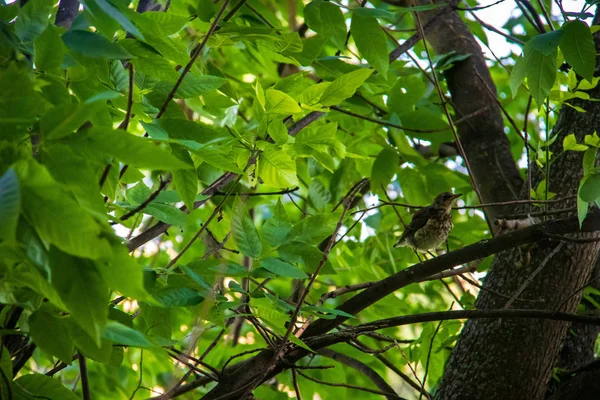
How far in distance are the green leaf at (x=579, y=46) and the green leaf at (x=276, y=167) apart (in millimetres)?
810

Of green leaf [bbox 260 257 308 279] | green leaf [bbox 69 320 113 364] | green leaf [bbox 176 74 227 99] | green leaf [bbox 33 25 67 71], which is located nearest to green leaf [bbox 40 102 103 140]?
green leaf [bbox 33 25 67 71]

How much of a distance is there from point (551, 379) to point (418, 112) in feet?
4.04

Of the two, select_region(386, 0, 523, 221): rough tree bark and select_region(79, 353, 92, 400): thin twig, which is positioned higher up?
select_region(386, 0, 523, 221): rough tree bark

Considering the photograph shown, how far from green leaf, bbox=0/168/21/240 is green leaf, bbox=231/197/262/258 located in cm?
92

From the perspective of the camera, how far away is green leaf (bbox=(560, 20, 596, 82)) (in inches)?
69.2

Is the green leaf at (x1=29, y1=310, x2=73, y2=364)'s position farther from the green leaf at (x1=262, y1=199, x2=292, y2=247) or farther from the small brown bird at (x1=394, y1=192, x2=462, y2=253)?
the small brown bird at (x1=394, y1=192, x2=462, y2=253)

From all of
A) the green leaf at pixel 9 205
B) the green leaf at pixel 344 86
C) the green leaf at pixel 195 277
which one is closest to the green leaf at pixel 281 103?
the green leaf at pixel 344 86

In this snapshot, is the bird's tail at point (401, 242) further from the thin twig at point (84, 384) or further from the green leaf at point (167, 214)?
the thin twig at point (84, 384)

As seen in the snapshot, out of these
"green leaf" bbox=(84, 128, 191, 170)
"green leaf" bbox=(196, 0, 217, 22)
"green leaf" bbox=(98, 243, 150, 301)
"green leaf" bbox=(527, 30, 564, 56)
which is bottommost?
"green leaf" bbox=(98, 243, 150, 301)

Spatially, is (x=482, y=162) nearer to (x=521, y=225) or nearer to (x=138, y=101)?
Answer: (x=521, y=225)

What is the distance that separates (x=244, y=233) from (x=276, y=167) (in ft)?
0.69

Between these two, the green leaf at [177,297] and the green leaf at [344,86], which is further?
the green leaf at [344,86]

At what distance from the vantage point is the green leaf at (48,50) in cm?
133

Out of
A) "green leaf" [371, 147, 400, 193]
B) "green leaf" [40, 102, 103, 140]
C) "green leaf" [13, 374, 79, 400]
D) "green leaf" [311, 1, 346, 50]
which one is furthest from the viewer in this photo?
"green leaf" [371, 147, 400, 193]
